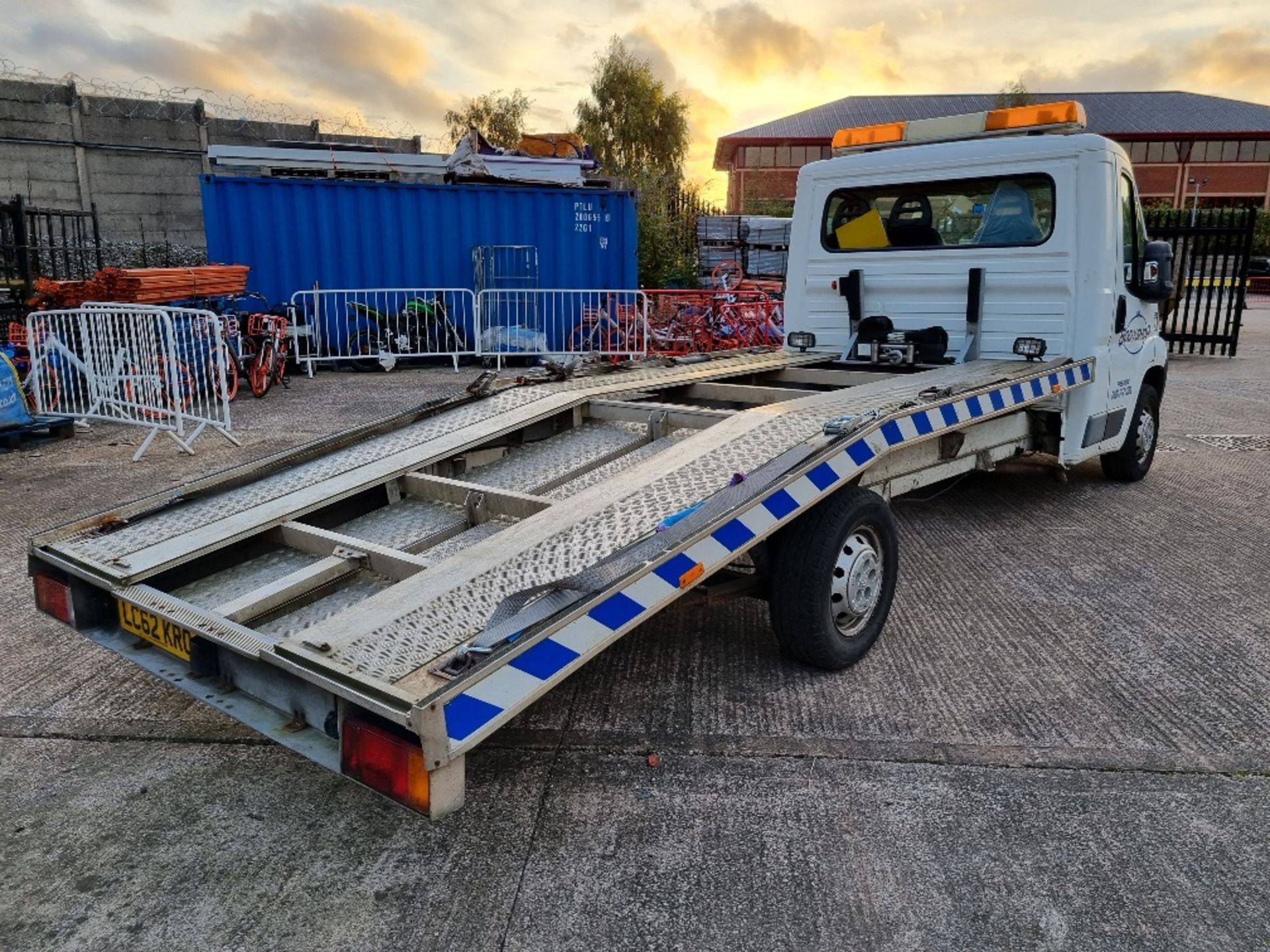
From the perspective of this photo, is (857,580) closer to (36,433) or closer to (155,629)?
(155,629)

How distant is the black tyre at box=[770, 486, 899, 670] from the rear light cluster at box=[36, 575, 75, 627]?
7.90ft

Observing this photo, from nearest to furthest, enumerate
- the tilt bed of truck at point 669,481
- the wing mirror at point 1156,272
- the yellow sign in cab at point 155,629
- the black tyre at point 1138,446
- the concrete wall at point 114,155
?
the tilt bed of truck at point 669,481
the yellow sign in cab at point 155,629
the wing mirror at point 1156,272
the black tyre at point 1138,446
the concrete wall at point 114,155

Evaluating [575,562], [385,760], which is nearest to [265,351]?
[575,562]

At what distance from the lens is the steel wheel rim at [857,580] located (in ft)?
11.6

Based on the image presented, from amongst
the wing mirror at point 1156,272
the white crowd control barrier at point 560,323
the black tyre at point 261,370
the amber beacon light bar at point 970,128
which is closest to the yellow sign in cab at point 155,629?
the amber beacon light bar at point 970,128

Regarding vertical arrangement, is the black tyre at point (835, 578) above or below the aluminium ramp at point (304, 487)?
below

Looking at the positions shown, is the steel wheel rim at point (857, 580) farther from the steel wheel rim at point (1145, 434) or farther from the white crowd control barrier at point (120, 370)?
the white crowd control barrier at point (120, 370)

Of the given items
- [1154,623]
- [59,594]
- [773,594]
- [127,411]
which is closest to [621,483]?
[773,594]

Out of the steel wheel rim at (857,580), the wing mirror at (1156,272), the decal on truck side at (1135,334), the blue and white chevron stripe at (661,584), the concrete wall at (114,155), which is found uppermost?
the concrete wall at (114,155)

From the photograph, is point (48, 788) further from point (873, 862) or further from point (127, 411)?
point (127, 411)

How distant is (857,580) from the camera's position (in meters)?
3.58

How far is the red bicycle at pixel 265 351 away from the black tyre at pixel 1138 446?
9024 mm

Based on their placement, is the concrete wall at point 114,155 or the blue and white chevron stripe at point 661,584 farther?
the concrete wall at point 114,155

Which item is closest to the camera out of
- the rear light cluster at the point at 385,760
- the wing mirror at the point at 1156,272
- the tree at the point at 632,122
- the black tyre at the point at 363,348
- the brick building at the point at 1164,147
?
the rear light cluster at the point at 385,760
